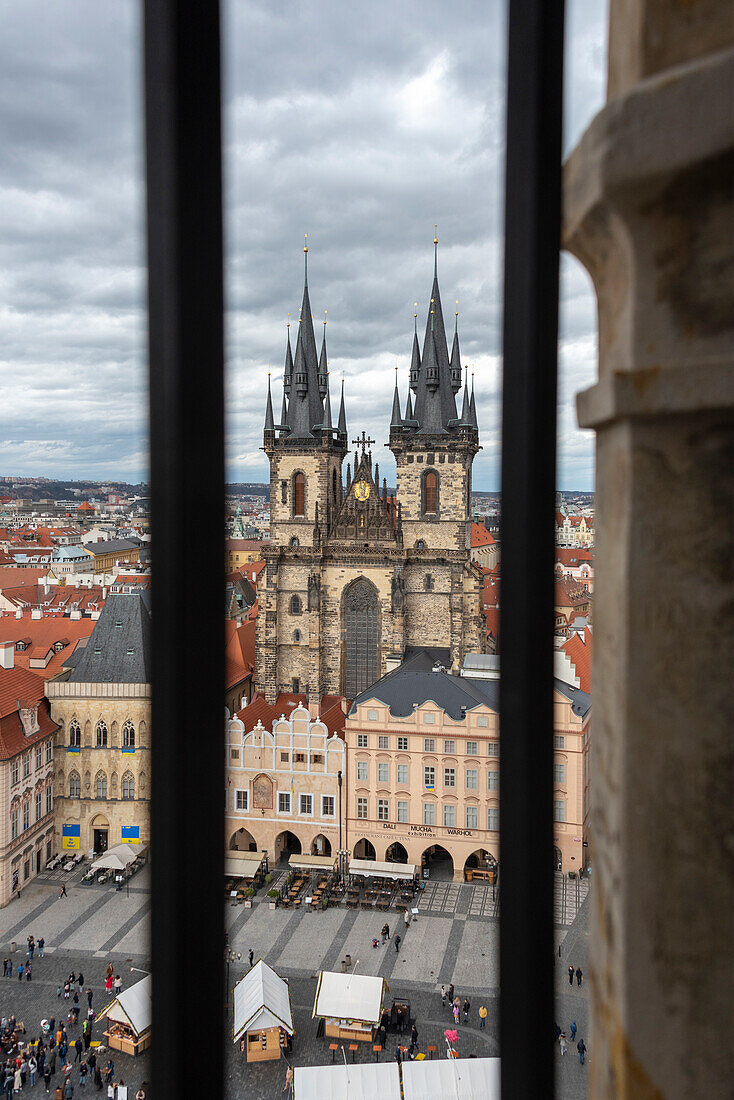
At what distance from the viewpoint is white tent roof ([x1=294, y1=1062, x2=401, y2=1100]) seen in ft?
18.7

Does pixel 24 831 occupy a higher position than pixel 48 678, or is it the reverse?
pixel 48 678

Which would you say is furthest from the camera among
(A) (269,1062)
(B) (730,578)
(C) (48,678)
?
(C) (48,678)

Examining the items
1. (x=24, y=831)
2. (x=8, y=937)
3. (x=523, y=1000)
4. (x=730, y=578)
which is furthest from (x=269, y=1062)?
(x=730, y=578)

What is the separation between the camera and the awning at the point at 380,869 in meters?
12.6

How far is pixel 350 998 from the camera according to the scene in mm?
8289

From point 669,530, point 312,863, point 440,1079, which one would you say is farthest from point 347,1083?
point 312,863

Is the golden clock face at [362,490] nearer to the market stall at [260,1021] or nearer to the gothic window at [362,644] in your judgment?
the gothic window at [362,644]

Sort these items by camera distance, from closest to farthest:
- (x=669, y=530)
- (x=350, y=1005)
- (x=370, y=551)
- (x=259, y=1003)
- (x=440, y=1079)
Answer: (x=669, y=530) → (x=440, y=1079) → (x=259, y=1003) → (x=350, y=1005) → (x=370, y=551)

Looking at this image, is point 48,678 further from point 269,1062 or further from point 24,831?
point 269,1062

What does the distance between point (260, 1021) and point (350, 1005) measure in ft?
3.71

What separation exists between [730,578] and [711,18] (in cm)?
26

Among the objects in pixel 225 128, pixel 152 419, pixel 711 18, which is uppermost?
pixel 225 128

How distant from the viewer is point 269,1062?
293 inches

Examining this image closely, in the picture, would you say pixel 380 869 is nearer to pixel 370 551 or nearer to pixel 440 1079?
pixel 440 1079
